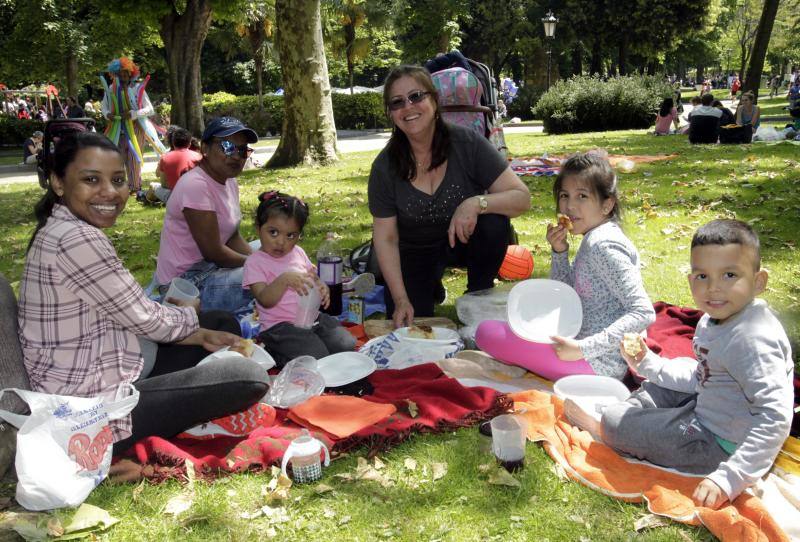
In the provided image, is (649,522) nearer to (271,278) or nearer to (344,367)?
Answer: (344,367)

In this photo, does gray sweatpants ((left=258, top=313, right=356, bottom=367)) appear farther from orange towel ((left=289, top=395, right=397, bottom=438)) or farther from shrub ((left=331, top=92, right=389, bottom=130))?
shrub ((left=331, top=92, right=389, bottom=130))

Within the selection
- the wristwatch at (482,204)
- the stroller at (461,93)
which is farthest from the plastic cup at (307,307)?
the stroller at (461,93)

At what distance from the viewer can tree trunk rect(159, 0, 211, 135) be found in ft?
60.6

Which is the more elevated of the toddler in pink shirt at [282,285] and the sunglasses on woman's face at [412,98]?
the sunglasses on woman's face at [412,98]

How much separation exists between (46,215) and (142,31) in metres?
31.1

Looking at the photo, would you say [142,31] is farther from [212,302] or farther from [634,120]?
[212,302]

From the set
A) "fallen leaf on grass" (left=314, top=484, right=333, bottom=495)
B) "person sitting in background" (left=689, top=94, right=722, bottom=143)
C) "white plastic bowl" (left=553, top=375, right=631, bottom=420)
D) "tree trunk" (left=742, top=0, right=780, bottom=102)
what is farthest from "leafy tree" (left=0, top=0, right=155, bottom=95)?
"fallen leaf on grass" (left=314, top=484, right=333, bottom=495)

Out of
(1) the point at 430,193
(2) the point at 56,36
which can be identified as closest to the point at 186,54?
(2) the point at 56,36

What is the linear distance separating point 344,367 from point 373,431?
761 millimetres

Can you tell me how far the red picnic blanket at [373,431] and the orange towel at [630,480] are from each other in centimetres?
24

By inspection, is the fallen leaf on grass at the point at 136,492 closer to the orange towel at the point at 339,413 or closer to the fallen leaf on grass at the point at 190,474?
the fallen leaf on grass at the point at 190,474

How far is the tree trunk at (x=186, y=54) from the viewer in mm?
18469

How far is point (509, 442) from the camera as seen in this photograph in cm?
287

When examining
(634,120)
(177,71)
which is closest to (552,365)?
(177,71)
